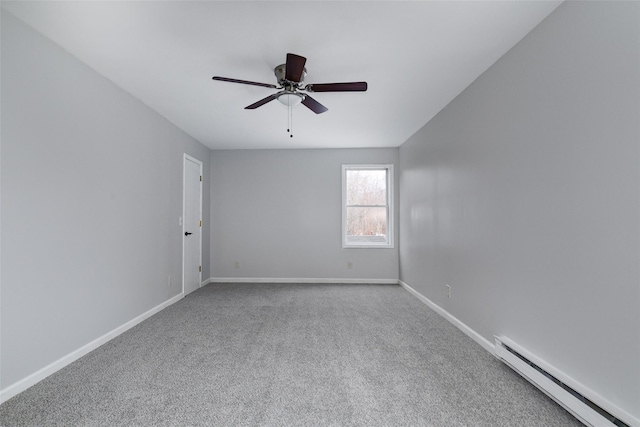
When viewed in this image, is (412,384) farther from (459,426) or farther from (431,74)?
(431,74)

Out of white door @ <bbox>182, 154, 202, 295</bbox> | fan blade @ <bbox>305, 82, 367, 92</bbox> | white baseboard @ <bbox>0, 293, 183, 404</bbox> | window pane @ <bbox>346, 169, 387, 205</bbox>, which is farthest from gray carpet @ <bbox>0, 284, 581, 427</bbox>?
window pane @ <bbox>346, 169, 387, 205</bbox>

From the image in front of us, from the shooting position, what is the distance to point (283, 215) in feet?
18.2

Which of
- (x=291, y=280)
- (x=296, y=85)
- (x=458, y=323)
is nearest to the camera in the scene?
(x=296, y=85)

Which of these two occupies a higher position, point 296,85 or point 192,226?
point 296,85

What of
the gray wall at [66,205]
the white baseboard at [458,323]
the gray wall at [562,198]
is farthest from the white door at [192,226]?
the gray wall at [562,198]

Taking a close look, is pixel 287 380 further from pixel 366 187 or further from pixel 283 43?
pixel 366 187

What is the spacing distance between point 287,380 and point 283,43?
2427 mm

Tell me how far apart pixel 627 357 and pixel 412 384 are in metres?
1.15

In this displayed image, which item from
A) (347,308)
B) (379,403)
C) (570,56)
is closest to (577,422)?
(379,403)

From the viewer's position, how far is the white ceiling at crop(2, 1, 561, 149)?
191 cm

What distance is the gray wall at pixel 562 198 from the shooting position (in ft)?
4.83

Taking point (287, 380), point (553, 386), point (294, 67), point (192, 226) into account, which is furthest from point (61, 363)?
point (553, 386)

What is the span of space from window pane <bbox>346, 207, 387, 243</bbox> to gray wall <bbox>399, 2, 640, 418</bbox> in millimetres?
2439

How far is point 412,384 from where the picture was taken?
207 cm
